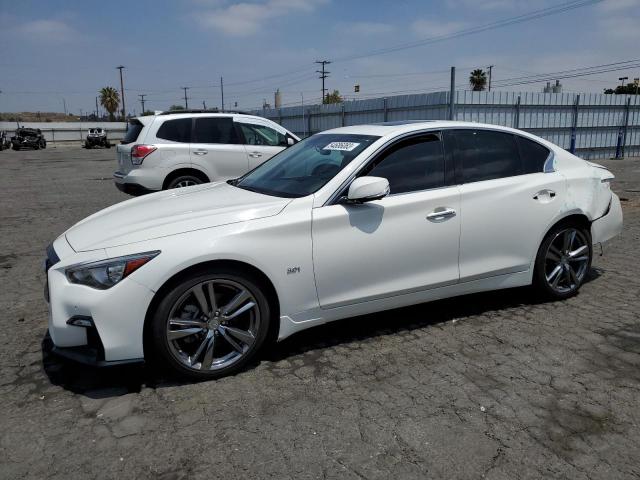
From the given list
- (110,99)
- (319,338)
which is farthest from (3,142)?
(110,99)

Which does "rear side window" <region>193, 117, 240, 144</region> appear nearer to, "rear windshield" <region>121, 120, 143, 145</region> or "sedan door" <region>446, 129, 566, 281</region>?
"rear windshield" <region>121, 120, 143, 145</region>

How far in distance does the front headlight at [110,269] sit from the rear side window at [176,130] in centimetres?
606

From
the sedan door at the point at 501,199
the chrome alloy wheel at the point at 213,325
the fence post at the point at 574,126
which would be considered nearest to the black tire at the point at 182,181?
the sedan door at the point at 501,199

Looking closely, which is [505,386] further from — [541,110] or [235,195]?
[541,110]

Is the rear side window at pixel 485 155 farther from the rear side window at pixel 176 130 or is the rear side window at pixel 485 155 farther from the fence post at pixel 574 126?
the fence post at pixel 574 126

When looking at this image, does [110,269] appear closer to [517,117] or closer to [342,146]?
[342,146]

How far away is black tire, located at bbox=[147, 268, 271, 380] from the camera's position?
3105 millimetres

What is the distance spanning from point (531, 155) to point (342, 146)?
1693 millimetres

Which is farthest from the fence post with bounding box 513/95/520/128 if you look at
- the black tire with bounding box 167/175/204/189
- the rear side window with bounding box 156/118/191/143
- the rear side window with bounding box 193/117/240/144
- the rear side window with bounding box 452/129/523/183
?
the rear side window with bounding box 452/129/523/183

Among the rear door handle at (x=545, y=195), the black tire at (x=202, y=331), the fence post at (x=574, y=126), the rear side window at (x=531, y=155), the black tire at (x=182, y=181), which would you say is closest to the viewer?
Result: the black tire at (x=202, y=331)

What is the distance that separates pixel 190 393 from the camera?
3.19 metres

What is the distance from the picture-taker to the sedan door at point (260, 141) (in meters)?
9.06

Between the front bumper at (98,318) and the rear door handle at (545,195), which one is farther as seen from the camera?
the rear door handle at (545,195)

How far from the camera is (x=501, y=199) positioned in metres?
4.13
